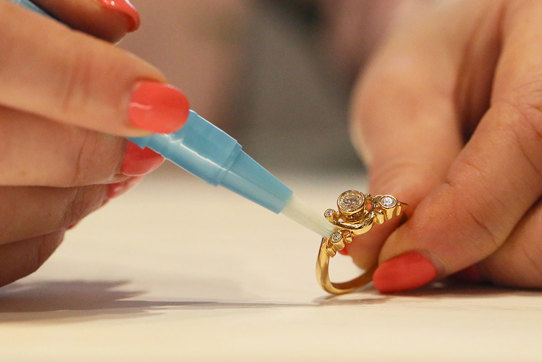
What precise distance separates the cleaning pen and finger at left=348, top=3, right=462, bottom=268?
122 millimetres

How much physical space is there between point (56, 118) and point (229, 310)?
16cm

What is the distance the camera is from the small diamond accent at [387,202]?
1.49 feet

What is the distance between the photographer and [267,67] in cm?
190

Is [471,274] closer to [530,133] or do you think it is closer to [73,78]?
[530,133]

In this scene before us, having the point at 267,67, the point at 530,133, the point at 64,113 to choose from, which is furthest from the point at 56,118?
the point at 267,67

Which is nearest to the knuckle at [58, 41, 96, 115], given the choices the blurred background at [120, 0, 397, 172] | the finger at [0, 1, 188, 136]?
the finger at [0, 1, 188, 136]

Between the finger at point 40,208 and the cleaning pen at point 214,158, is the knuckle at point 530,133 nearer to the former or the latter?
the cleaning pen at point 214,158

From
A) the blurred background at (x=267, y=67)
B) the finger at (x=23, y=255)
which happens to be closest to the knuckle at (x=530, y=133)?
the finger at (x=23, y=255)

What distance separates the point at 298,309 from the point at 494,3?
1.40 ft

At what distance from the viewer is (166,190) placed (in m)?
1.32

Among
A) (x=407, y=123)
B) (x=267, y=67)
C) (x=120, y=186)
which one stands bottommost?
(x=120, y=186)

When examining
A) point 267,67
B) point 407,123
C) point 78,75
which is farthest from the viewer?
point 267,67

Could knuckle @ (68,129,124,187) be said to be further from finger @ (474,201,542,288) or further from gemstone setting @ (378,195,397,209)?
finger @ (474,201,542,288)

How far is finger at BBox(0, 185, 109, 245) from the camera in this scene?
0.40 metres
